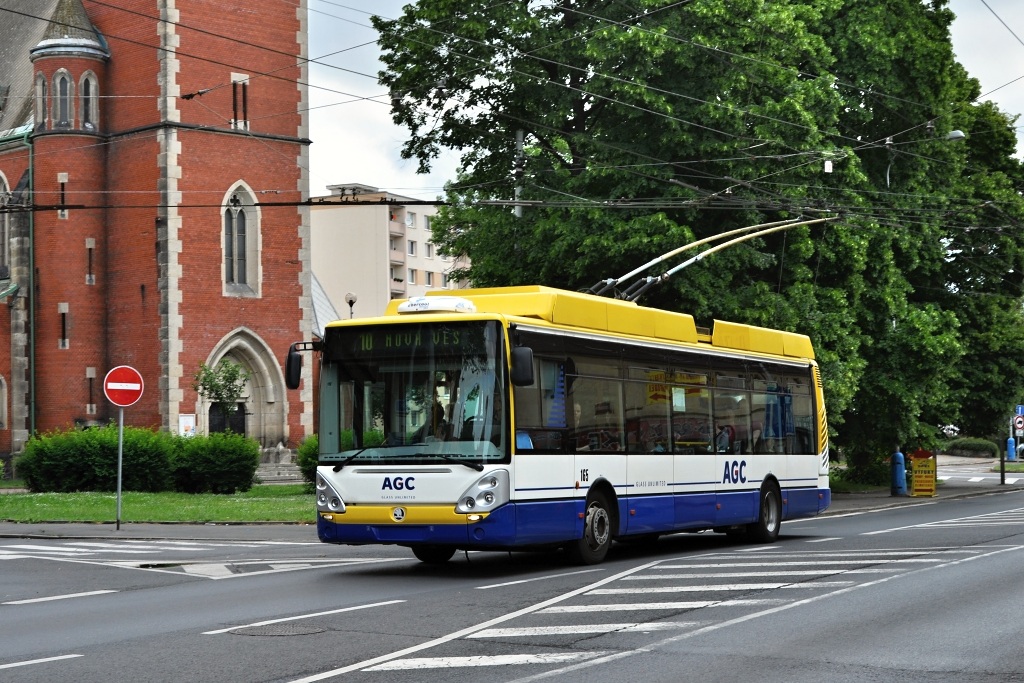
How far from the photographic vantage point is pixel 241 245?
153 feet

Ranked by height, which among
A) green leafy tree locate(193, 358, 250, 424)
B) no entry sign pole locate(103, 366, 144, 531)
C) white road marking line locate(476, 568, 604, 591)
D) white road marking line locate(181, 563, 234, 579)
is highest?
green leafy tree locate(193, 358, 250, 424)

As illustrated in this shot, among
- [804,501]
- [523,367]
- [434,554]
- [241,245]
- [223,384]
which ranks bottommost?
[434,554]

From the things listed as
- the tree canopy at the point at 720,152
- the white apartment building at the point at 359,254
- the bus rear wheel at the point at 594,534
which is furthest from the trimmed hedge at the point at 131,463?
the white apartment building at the point at 359,254

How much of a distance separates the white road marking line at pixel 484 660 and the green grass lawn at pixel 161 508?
55.5 ft

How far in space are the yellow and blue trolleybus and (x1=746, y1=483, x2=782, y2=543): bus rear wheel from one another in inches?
85.1

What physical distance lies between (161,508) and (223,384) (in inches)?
531

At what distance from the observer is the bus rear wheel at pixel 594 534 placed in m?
16.3

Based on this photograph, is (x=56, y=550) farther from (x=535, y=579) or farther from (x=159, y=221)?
(x=159, y=221)

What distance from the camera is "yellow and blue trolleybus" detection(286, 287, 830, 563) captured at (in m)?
15.0

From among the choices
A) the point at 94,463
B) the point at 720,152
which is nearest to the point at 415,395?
the point at 720,152

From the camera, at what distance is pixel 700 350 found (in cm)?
1956

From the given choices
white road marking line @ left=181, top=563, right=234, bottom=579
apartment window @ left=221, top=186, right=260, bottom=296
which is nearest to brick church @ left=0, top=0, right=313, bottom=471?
apartment window @ left=221, top=186, right=260, bottom=296

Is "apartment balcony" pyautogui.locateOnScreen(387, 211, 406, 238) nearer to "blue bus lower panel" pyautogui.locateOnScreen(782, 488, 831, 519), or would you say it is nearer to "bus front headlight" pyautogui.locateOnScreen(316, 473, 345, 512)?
"blue bus lower panel" pyautogui.locateOnScreen(782, 488, 831, 519)

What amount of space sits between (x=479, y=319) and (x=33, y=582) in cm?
565
